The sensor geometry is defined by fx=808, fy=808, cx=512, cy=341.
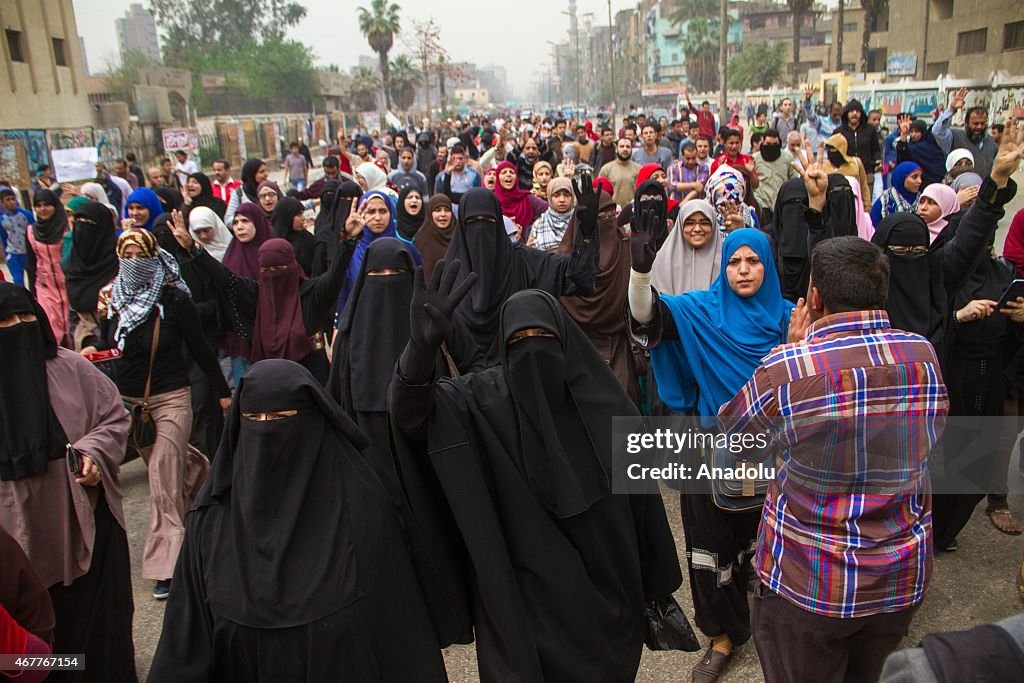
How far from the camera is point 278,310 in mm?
4648

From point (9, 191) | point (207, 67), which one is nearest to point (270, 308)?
point (9, 191)

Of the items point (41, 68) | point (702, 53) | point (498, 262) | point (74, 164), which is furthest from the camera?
point (702, 53)

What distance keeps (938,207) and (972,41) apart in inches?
773

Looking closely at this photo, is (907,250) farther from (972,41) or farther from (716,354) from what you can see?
(972,41)

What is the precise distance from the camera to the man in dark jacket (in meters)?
9.90

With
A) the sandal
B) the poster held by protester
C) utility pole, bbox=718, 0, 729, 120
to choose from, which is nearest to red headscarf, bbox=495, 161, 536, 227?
the sandal

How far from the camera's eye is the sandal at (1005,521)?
4.04 meters

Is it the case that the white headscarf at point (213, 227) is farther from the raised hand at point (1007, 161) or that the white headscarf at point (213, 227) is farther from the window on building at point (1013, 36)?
the window on building at point (1013, 36)

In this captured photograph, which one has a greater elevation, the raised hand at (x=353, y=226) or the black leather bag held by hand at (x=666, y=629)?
the raised hand at (x=353, y=226)

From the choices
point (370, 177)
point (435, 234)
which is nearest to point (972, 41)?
point (370, 177)

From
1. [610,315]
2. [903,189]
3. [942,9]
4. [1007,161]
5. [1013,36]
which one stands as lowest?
[610,315]

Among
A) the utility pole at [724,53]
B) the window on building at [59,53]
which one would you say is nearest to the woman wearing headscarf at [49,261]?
the utility pole at [724,53]

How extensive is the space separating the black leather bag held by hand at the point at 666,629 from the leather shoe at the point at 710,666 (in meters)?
0.64

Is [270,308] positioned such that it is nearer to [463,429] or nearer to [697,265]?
[697,265]
